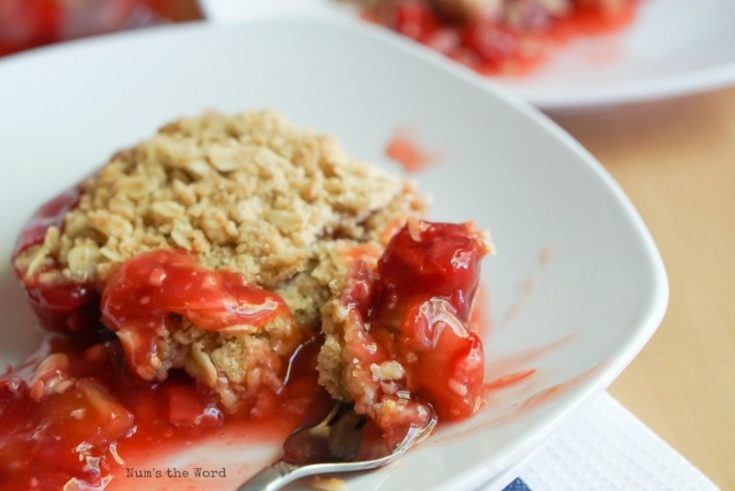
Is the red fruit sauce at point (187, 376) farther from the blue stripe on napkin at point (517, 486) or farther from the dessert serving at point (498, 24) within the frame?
the dessert serving at point (498, 24)

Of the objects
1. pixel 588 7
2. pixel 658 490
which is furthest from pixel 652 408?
pixel 588 7

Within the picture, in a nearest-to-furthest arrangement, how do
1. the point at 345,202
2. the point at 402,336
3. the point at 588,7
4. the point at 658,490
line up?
the point at 402,336 → the point at 658,490 → the point at 345,202 → the point at 588,7

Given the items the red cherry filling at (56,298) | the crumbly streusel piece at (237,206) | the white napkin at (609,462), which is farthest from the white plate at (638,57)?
the red cherry filling at (56,298)

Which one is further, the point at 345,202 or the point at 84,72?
the point at 84,72

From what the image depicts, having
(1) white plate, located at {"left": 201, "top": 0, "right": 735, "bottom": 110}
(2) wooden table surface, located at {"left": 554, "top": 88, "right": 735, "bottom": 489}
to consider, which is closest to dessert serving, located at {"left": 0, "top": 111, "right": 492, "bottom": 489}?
(2) wooden table surface, located at {"left": 554, "top": 88, "right": 735, "bottom": 489}

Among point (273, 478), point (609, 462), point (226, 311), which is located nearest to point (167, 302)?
point (226, 311)

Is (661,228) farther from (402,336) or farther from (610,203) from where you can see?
(402,336)

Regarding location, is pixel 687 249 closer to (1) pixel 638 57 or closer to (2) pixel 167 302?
(1) pixel 638 57
